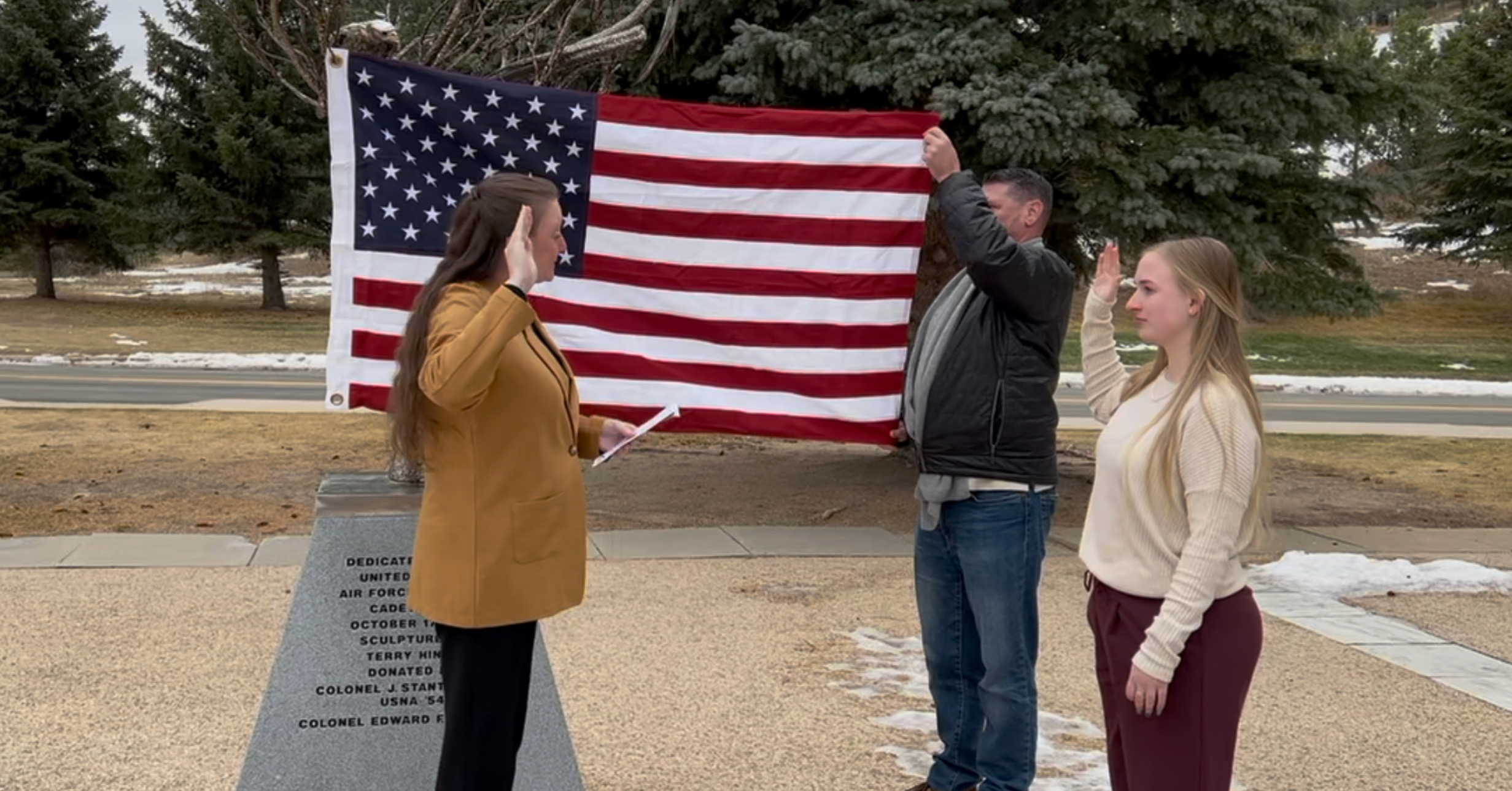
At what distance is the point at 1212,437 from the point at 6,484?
32.4 ft

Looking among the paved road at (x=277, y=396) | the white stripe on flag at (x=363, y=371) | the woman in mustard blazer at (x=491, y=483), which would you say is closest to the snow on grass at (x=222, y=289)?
the paved road at (x=277, y=396)

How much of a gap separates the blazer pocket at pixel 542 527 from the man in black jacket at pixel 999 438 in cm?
127

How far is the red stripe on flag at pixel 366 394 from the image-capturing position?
5039mm

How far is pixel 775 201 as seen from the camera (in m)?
5.82

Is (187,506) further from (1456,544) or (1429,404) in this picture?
(1429,404)

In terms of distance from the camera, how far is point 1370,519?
11039 millimetres

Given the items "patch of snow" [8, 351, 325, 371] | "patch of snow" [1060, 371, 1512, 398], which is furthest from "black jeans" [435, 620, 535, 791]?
"patch of snow" [1060, 371, 1512, 398]

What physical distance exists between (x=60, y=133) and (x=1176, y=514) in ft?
126

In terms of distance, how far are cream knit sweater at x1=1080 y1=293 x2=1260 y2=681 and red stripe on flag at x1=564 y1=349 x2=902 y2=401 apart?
2632 mm

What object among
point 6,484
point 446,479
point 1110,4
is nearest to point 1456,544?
point 1110,4

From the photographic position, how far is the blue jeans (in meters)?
4.21

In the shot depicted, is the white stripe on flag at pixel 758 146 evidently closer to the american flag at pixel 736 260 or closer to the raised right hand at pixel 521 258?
the american flag at pixel 736 260

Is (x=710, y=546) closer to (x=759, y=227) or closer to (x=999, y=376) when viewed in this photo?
(x=759, y=227)

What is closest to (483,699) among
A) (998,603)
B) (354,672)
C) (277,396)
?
(354,672)
